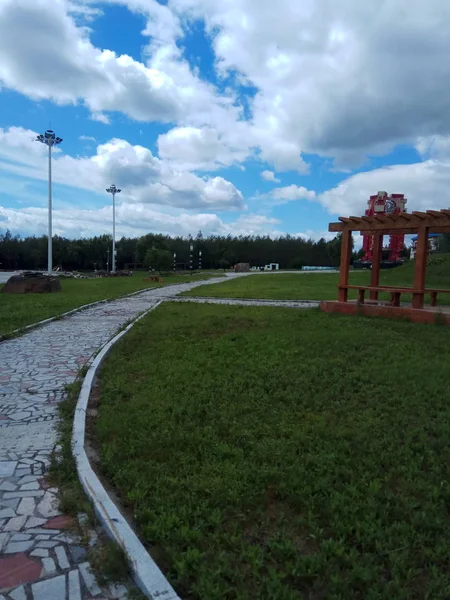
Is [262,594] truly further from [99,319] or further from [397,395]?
[99,319]

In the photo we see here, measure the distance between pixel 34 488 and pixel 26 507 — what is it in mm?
260

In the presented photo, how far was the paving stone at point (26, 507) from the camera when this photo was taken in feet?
10.2

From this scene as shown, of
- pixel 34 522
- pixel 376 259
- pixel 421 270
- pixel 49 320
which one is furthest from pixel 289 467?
pixel 376 259

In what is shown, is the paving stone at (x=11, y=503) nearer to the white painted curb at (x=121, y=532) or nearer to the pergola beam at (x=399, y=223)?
the white painted curb at (x=121, y=532)

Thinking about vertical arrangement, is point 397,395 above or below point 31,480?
above

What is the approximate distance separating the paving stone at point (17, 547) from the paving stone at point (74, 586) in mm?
392

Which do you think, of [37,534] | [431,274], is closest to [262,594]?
[37,534]

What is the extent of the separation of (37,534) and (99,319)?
9589mm

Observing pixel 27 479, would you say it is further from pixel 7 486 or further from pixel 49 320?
pixel 49 320

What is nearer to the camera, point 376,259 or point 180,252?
point 376,259

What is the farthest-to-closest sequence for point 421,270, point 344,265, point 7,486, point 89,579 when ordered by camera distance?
point 344,265 → point 421,270 → point 7,486 → point 89,579

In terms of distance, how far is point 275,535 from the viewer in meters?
2.80

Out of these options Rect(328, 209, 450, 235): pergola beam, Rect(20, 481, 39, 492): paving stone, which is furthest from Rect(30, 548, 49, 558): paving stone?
Rect(328, 209, 450, 235): pergola beam

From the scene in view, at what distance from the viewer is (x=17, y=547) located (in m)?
2.72
